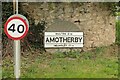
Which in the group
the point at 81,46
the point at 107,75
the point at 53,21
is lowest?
the point at 107,75

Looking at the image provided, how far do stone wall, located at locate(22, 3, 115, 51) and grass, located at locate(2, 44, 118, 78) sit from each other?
365 mm

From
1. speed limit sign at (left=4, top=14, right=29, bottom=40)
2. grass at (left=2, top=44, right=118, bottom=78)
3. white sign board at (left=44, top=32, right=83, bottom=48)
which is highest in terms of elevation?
speed limit sign at (left=4, top=14, right=29, bottom=40)

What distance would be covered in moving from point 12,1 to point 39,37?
127 centimetres

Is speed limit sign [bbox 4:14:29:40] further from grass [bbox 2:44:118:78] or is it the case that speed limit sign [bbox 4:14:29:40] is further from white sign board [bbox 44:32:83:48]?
white sign board [bbox 44:32:83:48]

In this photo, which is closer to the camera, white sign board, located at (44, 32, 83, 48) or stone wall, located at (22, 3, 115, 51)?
white sign board, located at (44, 32, 83, 48)

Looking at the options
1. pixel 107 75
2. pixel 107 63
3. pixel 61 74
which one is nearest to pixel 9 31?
pixel 61 74

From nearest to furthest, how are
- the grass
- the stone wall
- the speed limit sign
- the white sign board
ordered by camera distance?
the speed limit sign → the grass → the white sign board → the stone wall

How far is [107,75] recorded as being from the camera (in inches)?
312

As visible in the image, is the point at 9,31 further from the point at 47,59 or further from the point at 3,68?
the point at 47,59

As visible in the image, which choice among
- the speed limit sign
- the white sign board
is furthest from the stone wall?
the speed limit sign

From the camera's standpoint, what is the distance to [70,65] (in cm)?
870

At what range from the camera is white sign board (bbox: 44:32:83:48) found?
9.01 m

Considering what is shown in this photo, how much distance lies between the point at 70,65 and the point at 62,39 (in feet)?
2.51

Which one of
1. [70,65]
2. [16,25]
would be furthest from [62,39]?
[16,25]
